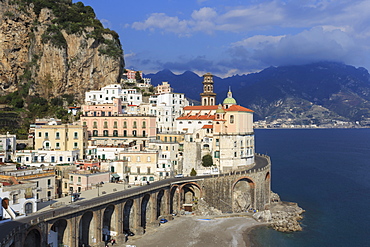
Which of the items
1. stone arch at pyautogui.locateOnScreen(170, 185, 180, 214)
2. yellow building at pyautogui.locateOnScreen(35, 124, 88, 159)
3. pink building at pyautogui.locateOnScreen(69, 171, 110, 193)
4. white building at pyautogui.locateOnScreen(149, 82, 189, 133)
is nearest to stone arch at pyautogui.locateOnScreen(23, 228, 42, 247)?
pink building at pyautogui.locateOnScreen(69, 171, 110, 193)

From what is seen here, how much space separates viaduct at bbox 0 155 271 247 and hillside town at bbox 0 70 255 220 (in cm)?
440

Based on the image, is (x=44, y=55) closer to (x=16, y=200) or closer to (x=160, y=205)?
(x=160, y=205)

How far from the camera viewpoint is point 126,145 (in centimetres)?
7531

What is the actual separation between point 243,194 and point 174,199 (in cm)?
1384

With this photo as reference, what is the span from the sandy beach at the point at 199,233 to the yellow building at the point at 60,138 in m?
24.9

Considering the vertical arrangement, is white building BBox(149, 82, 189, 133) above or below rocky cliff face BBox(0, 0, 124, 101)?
below

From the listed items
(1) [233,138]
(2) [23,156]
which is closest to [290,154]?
(1) [233,138]

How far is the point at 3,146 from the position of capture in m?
66.9

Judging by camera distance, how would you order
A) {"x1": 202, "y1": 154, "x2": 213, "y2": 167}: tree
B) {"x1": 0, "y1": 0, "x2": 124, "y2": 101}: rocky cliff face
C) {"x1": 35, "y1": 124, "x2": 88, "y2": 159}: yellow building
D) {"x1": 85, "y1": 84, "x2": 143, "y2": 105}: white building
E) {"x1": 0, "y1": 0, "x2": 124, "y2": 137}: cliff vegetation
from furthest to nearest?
{"x1": 0, "y1": 0, "x2": 124, "y2": 101}: rocky cliff face → {"x1": 0, "y1": 0, "x2": 124, "y2": 137}: cliff vegetation → {"x1": 85, "y1": 84, "x2": 143, "y2": 105}: white building → {"x1": 202, "y1": 154, "x2": 213, "y2": 167}: tree → {"x1": 35, "y1": 124, "x2": 88, "y2": 159}: yellow building

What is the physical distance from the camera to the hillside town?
59769 mm

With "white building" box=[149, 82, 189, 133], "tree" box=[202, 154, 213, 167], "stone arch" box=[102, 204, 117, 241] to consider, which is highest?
"white building" box=[149, 82, 189, 133]

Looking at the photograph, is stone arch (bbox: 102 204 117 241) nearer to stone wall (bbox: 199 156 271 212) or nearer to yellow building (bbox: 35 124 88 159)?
stone wall (bbox: 199 156 271 212)

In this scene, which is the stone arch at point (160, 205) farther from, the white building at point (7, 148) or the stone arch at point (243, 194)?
the white building at point (7, 148)

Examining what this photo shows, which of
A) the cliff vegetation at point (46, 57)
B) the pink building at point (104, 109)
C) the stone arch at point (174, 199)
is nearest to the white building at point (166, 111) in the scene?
the pink building at point (104, 109)
